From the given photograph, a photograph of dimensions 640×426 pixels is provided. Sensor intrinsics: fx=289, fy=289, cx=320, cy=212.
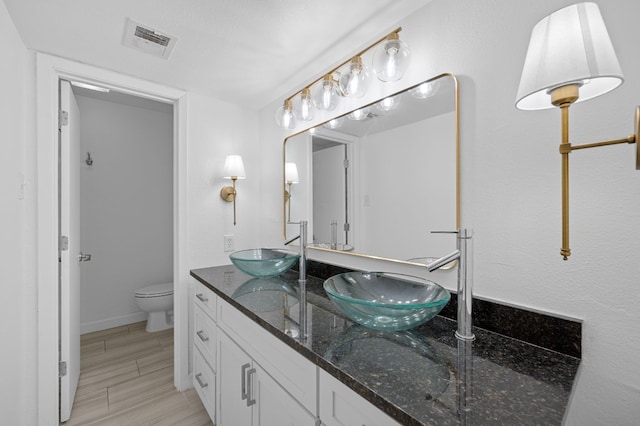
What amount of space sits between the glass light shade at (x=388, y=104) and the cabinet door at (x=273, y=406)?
49.0 inches

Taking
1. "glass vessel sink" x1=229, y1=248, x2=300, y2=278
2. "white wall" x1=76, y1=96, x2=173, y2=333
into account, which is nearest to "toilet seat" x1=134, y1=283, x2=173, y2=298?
"white wall" x1=76, y1=96, x2=173, y2=333

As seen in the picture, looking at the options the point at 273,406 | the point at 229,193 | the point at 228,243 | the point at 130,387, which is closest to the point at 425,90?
the point at 273,406

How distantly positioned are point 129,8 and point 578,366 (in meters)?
2.06

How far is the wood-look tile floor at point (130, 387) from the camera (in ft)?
5.83

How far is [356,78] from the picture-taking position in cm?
138

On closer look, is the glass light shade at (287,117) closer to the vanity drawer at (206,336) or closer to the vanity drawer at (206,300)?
the vanity drawer at (206,300)

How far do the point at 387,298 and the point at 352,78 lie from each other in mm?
1029

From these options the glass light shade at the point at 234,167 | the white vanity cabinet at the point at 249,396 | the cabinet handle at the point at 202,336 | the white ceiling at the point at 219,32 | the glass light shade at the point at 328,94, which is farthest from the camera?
the glass light shade at the point at 234,167

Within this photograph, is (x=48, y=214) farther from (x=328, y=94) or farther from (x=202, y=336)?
(x=328, y=94)

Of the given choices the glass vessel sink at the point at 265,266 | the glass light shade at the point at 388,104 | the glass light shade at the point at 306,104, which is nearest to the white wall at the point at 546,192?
the glass light shade at the point at 388,104

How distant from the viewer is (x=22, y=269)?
1519 millimetres

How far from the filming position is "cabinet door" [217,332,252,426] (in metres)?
1.25

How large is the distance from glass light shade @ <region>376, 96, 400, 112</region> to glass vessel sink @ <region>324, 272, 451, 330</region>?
2.50ft

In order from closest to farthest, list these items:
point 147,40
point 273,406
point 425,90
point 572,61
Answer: point 572,61 < point 273,406 < point 425,90 < point 147,40
